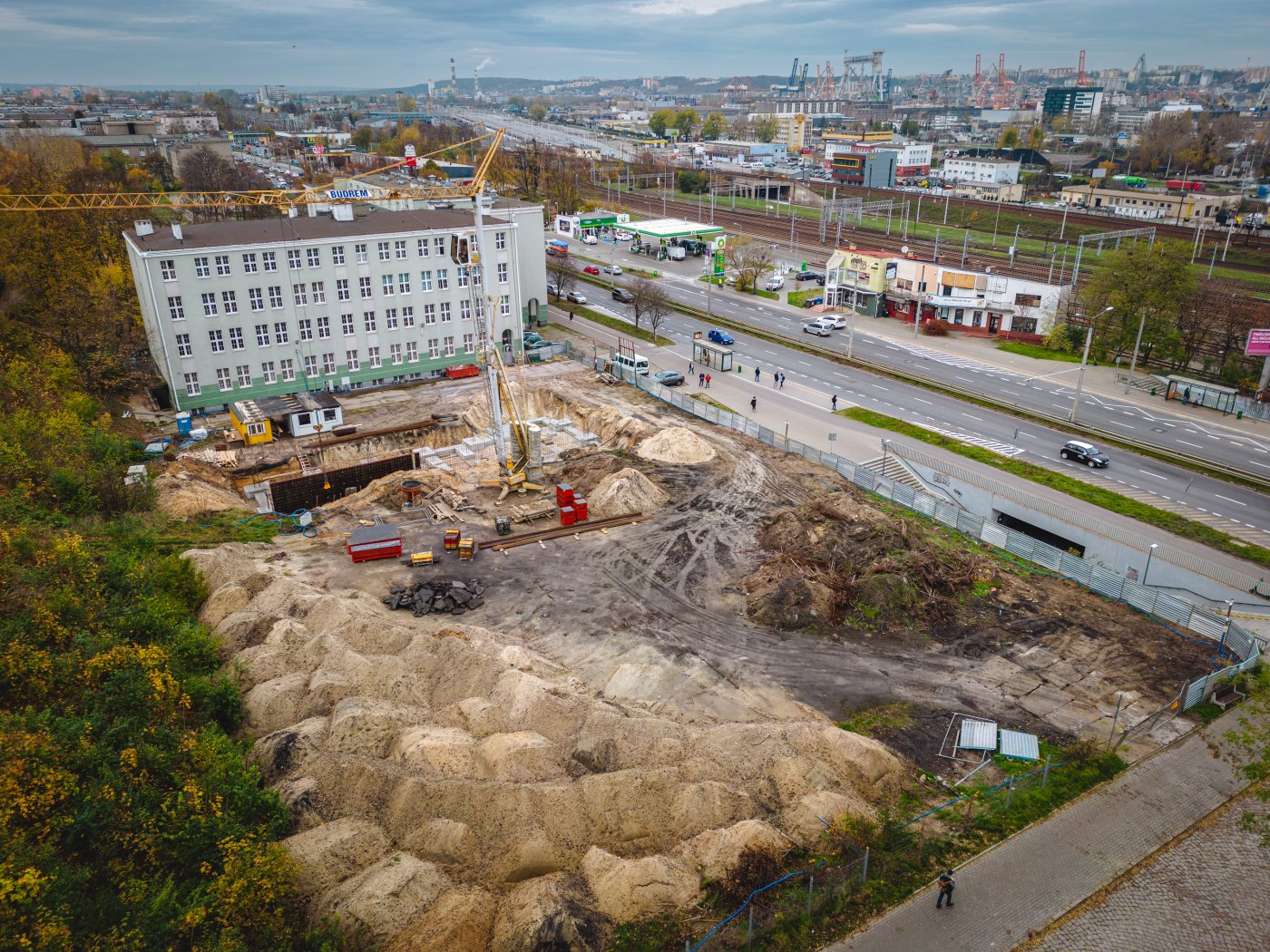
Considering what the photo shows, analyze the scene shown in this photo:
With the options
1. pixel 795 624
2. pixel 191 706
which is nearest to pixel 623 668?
pixel 795 624

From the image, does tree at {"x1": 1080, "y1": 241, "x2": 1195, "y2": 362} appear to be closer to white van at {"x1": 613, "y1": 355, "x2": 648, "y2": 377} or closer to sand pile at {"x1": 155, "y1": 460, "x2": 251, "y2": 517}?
white van at {"x1": 613, "y1": 355, "x2": 648, "y2": 377}

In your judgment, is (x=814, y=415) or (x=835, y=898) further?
(x=814, y=415)

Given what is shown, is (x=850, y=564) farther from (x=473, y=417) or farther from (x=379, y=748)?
(x=473, y=417)

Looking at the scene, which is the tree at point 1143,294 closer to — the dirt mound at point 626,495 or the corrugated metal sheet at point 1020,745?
the dirt mound at point 626,495

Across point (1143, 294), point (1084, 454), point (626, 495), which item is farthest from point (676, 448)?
point (1143, 294)

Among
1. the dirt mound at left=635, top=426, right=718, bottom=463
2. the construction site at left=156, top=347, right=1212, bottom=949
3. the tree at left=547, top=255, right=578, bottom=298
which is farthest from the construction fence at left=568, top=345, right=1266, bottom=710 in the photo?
the tree at left=547, top=255, right=578, bottom=298

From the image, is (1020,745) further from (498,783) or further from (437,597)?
(437,597)
